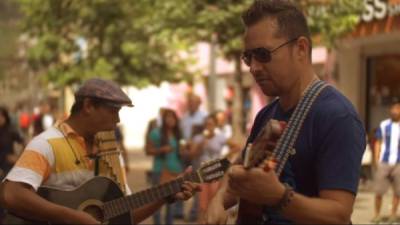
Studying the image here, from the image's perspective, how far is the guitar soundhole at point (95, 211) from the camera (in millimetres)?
4273

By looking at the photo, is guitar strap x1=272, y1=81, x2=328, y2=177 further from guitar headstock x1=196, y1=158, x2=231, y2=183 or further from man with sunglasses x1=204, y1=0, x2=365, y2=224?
guitar headstock x1=196, y1=158, x2=231, y2=183

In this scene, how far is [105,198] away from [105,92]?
0.59 meters

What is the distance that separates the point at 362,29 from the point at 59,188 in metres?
15.5

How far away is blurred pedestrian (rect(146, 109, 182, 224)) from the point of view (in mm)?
10500

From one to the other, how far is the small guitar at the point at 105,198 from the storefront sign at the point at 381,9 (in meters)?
13.9

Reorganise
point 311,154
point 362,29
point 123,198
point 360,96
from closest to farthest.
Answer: point 311,154
point 123,198
point 362,29
point 360,96

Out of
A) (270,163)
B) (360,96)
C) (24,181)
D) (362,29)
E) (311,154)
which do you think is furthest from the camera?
(360,96)

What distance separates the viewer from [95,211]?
14.1 ft

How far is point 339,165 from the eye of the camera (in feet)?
8.06

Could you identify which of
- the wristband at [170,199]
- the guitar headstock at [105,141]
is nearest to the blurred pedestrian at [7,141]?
the guitar headstock at [105,141]

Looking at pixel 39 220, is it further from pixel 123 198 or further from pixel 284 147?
pixel 284 147

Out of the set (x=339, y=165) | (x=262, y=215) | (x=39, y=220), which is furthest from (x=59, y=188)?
(x=339, y=165)

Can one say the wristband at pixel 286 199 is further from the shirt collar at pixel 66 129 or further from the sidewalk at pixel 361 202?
the sidewalk at pixel 361 202

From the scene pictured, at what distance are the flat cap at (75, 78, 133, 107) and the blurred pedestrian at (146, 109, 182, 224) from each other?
6.05 metres
